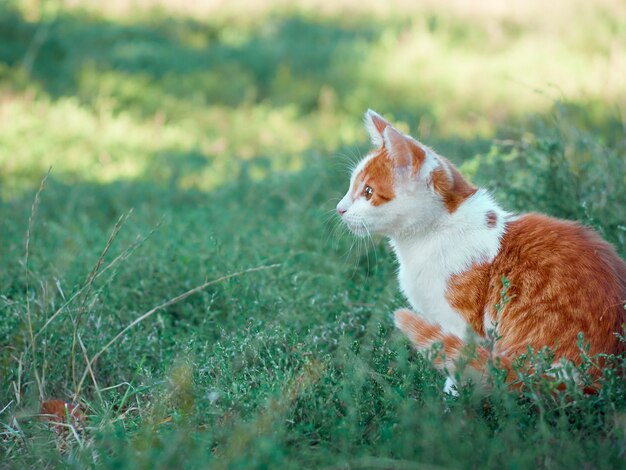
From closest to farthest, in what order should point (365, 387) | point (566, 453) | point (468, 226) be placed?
point (566, 453)
point (365, 387)
point (468, 226)

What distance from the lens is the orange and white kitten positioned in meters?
2.38

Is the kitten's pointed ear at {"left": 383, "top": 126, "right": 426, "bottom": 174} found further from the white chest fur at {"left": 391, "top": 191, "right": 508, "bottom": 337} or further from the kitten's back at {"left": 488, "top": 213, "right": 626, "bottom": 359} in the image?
the kitten's back at {"left": 488, "top": 213, "right": 626, "bottom": 359}

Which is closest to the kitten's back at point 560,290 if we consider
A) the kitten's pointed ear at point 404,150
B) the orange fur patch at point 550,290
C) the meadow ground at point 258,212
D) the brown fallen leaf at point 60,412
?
the orange fur patch at point 550,290

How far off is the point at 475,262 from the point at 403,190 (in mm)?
390

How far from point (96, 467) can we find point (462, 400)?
1.08 meters

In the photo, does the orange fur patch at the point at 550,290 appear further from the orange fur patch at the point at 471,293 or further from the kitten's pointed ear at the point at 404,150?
the kitten's pointed ear at the point at 404,150

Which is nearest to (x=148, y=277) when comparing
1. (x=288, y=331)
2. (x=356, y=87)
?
(x=288, y=331)

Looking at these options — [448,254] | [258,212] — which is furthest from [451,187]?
[258,212]

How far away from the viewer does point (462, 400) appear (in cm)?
216

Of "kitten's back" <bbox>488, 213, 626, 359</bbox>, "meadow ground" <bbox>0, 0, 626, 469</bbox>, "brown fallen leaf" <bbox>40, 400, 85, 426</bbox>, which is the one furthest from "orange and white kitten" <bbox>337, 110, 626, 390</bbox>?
"brown fallen leaf" <bbox>40, 400, 85, 426</bbox>

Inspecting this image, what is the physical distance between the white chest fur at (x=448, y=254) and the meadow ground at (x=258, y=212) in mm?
203

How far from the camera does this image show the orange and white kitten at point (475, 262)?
238 centimetres

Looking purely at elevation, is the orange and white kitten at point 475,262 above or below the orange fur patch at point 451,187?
below

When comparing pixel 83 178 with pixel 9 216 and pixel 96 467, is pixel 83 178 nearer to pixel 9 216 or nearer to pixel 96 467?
pixel 9 216
